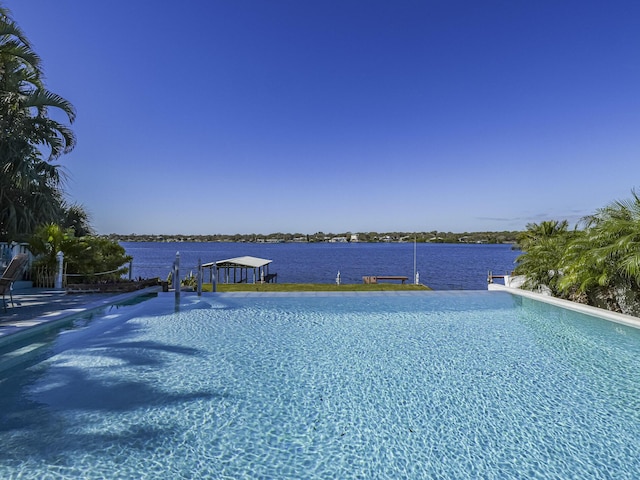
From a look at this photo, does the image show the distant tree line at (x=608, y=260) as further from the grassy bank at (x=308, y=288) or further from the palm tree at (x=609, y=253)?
the grassy bank at (x=308, y=288)

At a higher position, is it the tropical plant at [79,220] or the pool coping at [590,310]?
the tropical plant at [79,220]

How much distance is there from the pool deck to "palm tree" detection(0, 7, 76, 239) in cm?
243

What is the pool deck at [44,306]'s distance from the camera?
5352 mm

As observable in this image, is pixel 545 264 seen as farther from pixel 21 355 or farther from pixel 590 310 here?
pixel 21 355

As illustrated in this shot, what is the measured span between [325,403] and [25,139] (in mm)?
10967

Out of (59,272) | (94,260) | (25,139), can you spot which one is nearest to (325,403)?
(59,272)

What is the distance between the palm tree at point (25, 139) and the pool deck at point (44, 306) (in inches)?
95.7

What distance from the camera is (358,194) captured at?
28047 mm

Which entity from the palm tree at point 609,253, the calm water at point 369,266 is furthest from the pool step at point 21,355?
the calm water at point 369,266

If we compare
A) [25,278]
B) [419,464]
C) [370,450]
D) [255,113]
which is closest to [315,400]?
[370,450]

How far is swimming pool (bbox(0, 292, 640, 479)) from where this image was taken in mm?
2531

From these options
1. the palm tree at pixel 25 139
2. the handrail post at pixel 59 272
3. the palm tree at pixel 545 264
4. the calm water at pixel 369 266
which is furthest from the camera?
the calm water at pixel 369 266

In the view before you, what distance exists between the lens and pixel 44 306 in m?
6.99

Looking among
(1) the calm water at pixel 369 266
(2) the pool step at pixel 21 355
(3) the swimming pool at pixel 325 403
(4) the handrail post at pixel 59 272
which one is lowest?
(1) the calm water at pixel 369 266
